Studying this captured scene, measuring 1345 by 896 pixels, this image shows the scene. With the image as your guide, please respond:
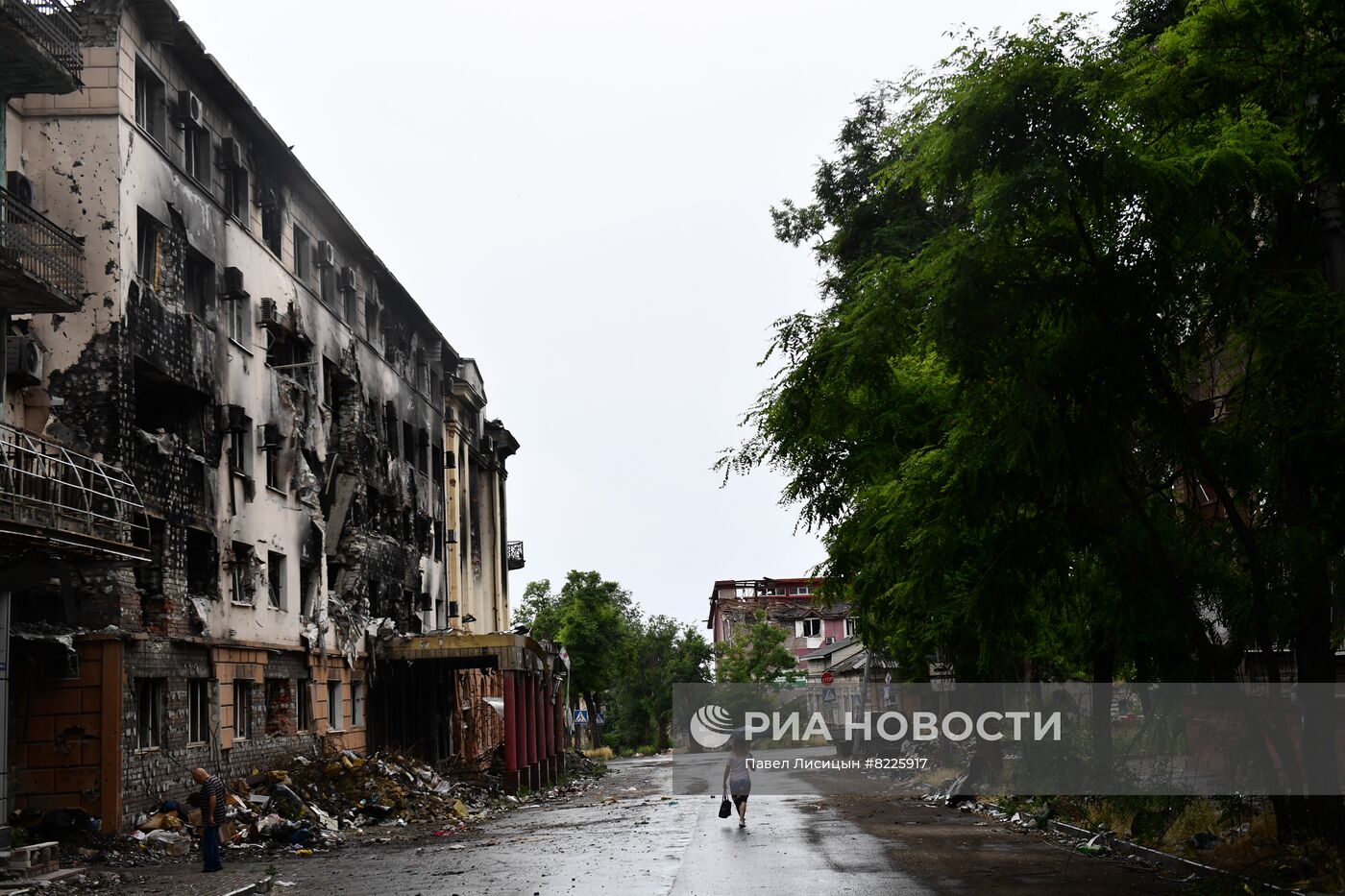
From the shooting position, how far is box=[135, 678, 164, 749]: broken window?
893 inches

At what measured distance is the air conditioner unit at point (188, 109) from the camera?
85.1 feet

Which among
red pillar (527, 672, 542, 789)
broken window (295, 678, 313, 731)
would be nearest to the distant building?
red pillar (527, 672, 542, 789)

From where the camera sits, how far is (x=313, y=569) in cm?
3288

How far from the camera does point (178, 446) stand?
2484 centimetres

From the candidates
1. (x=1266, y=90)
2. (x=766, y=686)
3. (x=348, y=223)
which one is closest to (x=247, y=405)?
(x=348, y=223)

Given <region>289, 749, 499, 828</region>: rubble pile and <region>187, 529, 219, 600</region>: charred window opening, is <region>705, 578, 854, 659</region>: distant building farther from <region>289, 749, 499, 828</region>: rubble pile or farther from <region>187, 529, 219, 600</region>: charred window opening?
<region>187, 529, 219, 600</region>: charred window opening

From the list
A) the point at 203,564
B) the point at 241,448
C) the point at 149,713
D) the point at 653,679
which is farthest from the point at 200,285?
the point at 653,679

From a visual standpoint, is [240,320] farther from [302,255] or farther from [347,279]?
[347,279]

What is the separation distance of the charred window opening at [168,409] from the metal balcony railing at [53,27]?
653cm

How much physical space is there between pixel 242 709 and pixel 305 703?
4.11m

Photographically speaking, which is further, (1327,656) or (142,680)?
(142,680)

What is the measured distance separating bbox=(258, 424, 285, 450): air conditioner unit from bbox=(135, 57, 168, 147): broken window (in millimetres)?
6728

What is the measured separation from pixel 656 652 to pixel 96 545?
82199mm

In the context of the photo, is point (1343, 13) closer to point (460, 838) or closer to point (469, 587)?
point (460, 838)
